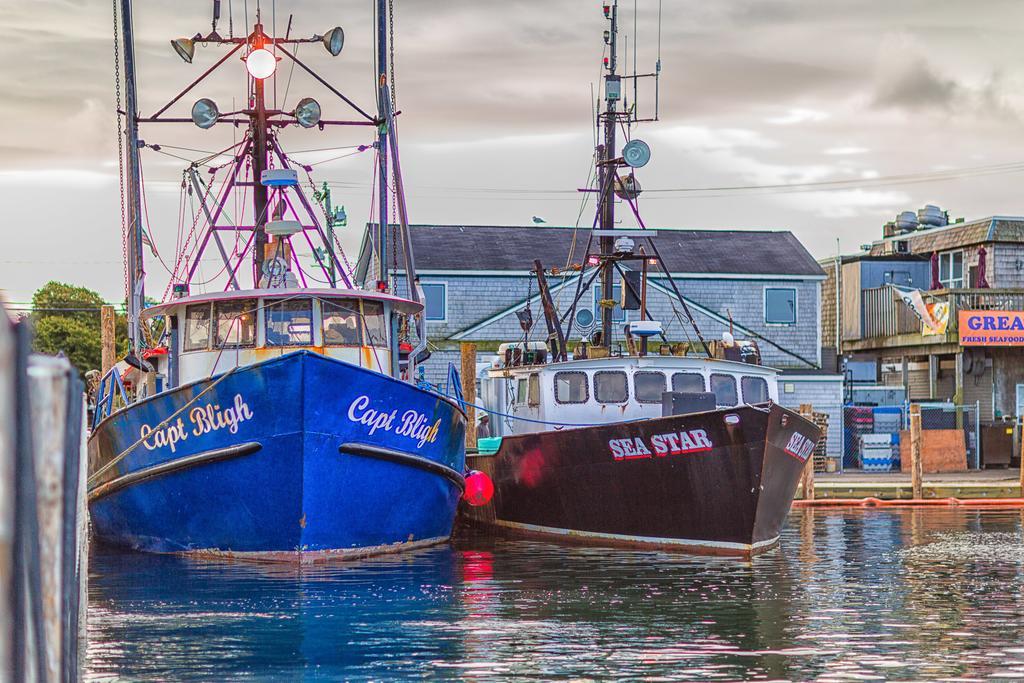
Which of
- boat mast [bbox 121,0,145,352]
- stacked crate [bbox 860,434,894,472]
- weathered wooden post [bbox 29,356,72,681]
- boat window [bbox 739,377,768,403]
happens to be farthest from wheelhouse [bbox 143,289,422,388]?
stacked crate [bbox 860,434,894,472]

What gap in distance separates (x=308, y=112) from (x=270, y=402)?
5963mm

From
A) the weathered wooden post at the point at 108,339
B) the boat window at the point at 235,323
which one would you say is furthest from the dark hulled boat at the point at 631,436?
the weathered wooden post at the point at 108,339

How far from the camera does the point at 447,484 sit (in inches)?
807

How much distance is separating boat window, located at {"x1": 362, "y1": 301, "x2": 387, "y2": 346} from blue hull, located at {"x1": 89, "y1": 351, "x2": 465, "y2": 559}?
4.73 feet

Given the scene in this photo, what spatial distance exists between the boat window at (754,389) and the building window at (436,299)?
18.5m

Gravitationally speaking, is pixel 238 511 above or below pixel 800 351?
below

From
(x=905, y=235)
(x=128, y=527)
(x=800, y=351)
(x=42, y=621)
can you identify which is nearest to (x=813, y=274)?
(x=800, y=351)

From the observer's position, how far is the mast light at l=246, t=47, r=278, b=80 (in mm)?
21547

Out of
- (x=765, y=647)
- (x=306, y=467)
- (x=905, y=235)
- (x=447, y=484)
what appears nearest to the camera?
(x=765, y=647)

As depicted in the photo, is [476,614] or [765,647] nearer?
[765,647]

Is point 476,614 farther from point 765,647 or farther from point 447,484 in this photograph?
point 447,484

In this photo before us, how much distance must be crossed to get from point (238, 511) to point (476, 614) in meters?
5.08

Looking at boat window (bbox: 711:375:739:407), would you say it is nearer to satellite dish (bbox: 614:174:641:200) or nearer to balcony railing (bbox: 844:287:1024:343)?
satellite dish (bbox: 614:174:641:200)

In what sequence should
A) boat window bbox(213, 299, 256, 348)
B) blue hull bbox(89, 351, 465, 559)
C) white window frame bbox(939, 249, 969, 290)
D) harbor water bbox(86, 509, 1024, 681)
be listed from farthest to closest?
white window frame bbox(939, 249, 969, 290) → boat window bbox(213, 299, 256, 348) → blue hull bbox(89, 351, 465, 559) → harbor water bbox(86, 509, 1024, 681)
